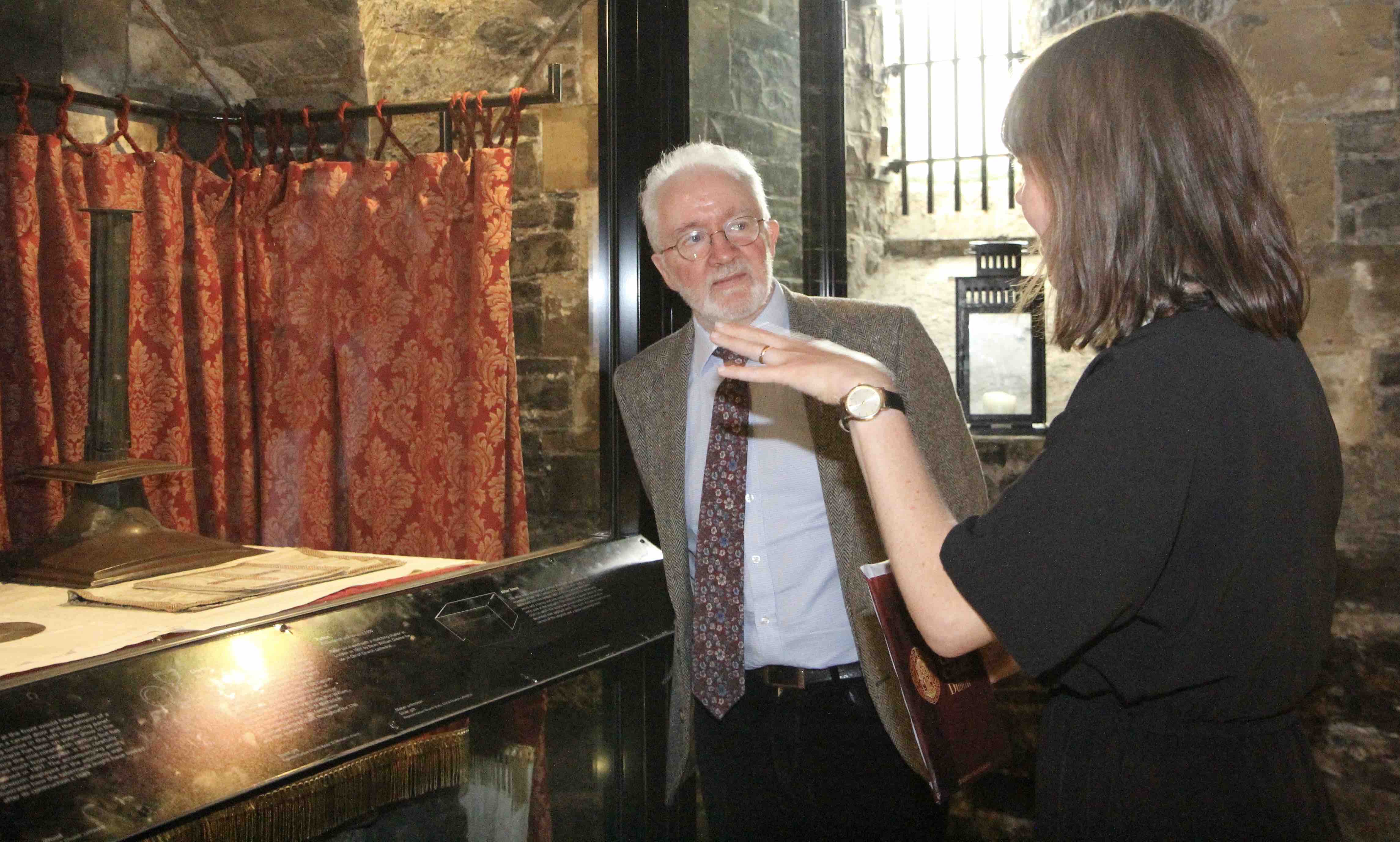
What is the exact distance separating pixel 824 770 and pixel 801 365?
3.47 feet

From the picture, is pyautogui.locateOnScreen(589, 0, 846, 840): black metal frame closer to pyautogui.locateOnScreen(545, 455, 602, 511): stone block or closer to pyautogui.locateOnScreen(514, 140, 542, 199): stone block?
pyautogui.locateOnScreen(545, 455, 602, 511): stone block

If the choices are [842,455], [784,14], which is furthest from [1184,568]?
[784,14]

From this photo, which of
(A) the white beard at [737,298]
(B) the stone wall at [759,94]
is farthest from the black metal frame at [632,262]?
(A) the white beard at [737,298]

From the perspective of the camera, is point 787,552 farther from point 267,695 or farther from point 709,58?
point 709,58

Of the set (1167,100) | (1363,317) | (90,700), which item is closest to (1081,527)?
(1167,100)

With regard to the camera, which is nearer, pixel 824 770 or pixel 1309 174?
pixel 824 770

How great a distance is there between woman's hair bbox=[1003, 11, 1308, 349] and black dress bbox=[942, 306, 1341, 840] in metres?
0.04

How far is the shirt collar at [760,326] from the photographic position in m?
2.22

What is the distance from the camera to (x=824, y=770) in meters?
2.01

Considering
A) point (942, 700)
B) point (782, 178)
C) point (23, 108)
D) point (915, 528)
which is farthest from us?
point (782, 178)

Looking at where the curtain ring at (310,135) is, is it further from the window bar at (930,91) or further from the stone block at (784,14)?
the window bar at (930,91)

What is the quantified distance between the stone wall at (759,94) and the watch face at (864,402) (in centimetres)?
171

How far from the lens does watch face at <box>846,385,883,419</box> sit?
3.81ft

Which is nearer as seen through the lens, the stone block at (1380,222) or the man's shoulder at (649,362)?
the man's shoulder at (649,362)
